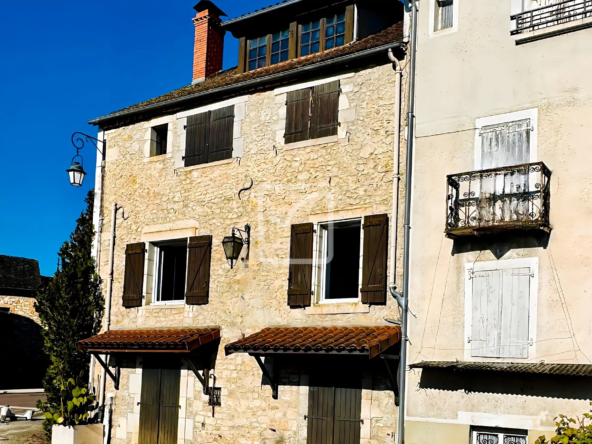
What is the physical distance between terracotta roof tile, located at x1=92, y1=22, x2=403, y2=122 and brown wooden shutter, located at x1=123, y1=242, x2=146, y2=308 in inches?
118

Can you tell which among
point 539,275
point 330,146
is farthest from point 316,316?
point 539,275

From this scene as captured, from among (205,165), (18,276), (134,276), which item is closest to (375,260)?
(205,165)

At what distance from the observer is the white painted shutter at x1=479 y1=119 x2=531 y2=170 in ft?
34.8

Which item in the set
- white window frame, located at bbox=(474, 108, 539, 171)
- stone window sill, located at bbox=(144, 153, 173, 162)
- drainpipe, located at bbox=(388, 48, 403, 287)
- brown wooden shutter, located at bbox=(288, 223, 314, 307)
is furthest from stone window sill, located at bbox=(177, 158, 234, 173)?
white window frame, located at bbox=(474, 108, 539, 171)

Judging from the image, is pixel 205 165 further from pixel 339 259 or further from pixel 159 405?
pixel 159 405

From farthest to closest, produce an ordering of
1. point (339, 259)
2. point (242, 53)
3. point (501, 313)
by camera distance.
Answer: point (242, 53) < point (339, 259) < point (501, 313)

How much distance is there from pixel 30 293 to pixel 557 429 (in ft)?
89.2

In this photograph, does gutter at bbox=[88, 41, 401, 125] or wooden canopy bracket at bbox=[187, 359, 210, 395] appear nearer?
gutter at bbox=[88, 41, 401, 125]

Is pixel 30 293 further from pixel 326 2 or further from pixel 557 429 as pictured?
pixel 557 429

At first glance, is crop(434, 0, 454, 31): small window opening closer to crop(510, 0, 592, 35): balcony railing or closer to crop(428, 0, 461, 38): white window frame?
crop(428, 0, 461, 38): white window frame

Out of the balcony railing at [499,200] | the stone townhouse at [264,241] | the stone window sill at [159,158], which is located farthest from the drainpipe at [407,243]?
the stone window sill at [159,158]

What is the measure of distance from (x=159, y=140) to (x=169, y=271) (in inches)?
108

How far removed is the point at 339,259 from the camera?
13055 mm

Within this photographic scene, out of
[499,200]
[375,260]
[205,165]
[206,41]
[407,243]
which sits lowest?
[375,260]
